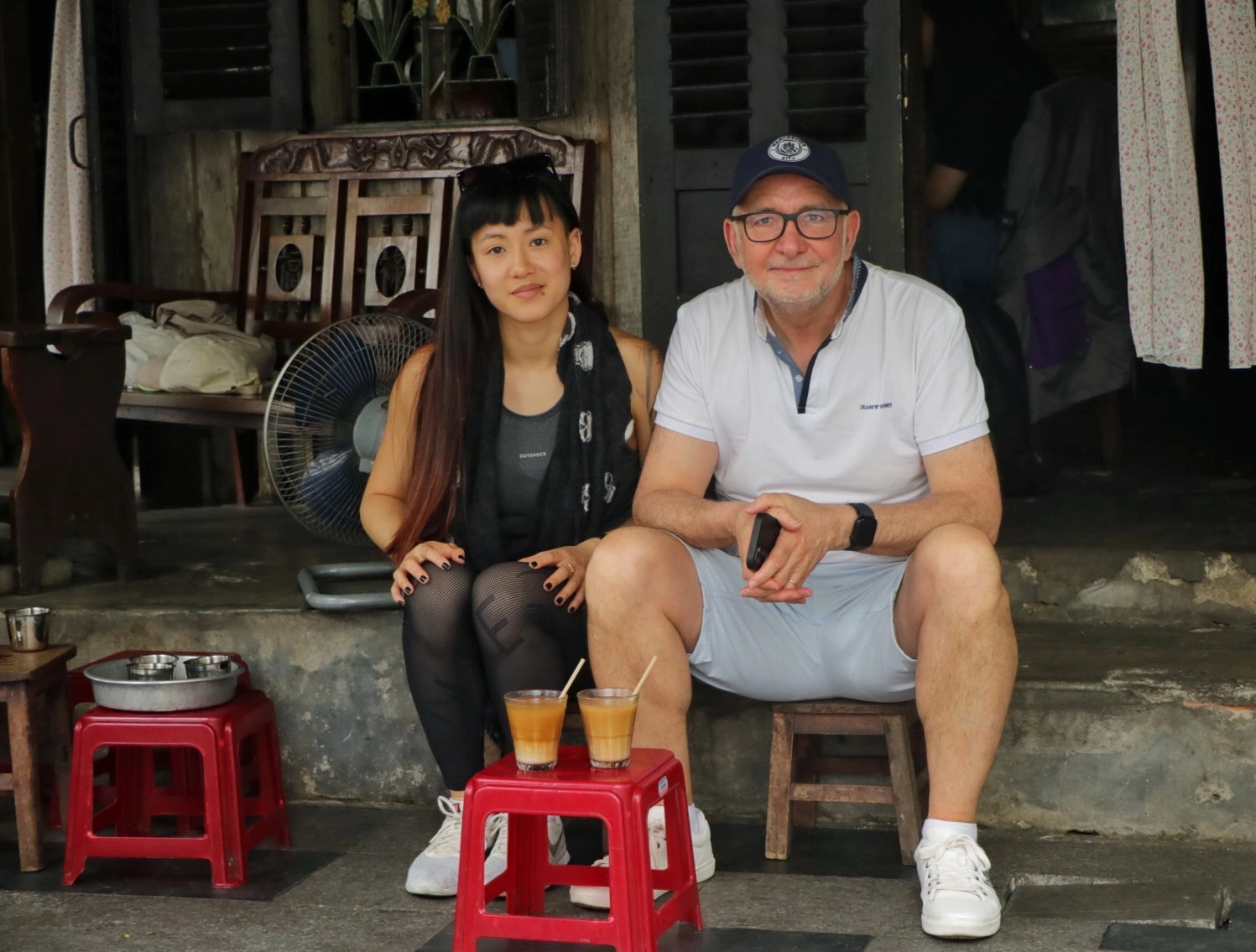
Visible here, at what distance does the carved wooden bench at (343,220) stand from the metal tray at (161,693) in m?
2.17

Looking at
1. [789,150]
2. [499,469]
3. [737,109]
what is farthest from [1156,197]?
[499,469]

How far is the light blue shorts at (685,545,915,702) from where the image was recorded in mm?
2986

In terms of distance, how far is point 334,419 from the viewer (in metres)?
3.75

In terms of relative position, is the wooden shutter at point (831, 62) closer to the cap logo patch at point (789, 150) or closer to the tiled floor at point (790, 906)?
the cap logo patch at point (789, 150)

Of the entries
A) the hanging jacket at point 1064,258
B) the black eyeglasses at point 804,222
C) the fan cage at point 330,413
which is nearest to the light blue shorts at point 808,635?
the black eyeglasses at point 804,222

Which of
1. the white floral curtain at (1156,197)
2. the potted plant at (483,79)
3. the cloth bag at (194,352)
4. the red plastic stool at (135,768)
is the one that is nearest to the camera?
the red plastic stool at (135,768)

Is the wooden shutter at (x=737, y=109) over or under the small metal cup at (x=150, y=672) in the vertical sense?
over

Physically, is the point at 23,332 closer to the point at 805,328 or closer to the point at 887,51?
the point at 805,328

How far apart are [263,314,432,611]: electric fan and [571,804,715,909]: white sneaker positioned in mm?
1045

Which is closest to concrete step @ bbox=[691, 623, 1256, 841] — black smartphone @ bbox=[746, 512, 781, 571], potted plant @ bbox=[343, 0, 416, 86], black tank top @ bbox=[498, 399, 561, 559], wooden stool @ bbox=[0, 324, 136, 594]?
black tank top @ bbox=[498, 399, 561, 559]

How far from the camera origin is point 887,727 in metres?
3.04

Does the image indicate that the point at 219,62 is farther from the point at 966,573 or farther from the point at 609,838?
the point at 609,838

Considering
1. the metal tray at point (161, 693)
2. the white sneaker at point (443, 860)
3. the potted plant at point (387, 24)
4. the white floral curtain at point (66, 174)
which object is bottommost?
the white sneaker at point (443, 860)

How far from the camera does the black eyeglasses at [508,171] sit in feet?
10.3
